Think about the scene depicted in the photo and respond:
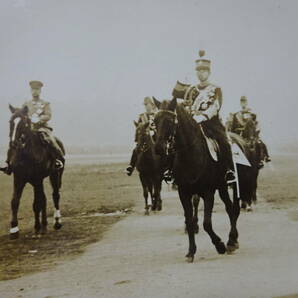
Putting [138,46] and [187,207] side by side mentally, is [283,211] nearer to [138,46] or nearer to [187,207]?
[187,207]

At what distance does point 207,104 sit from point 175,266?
6.90 ft

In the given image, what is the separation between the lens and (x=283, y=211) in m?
7.90

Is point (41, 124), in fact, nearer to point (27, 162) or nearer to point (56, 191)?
point (27, 162)

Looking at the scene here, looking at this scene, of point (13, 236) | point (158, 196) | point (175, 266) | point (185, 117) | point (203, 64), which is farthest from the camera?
point (158, 196)

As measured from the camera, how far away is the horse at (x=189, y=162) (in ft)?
19.0

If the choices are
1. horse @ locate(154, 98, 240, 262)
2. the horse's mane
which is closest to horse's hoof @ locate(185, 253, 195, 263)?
horse @ locate(154, 98, 240, 262)

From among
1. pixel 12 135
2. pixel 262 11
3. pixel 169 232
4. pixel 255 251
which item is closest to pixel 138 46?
pixel 262 11

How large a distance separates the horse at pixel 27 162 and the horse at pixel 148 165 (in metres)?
2.05

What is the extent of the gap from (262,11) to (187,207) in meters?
2.88

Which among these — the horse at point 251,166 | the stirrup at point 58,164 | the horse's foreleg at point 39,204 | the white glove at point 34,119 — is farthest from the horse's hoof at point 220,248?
the white glove at point 34,119

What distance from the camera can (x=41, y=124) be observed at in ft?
28.4

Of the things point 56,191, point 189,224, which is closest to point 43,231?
point 56,191

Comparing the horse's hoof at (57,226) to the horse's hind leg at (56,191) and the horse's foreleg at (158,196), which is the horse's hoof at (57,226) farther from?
the horse's foreleg at (158,196)

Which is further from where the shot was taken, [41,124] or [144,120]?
[144,120]
